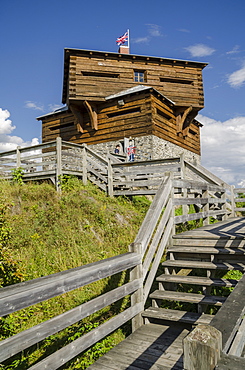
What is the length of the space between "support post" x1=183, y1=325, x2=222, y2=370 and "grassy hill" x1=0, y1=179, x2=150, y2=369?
96.3 inches

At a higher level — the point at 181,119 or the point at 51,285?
the point at 181,119

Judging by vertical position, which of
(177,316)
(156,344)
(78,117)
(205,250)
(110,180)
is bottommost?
(156,344)

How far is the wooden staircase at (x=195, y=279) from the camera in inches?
164

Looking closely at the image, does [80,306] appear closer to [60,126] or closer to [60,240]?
[60,240]

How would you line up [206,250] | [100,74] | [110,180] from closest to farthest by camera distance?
1. [206,250]
2. [110,180]
3. [100,74]

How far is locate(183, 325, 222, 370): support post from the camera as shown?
1.48 metres

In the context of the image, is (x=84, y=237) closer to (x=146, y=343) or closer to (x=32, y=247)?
(x=32, y=247)

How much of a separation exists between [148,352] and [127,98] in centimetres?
1749

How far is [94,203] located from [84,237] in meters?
2.15

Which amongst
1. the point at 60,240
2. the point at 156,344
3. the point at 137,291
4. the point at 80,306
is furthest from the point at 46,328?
the point at 60,240

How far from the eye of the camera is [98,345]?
12.6 ft


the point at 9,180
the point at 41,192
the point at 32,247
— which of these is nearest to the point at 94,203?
the point at 41,192

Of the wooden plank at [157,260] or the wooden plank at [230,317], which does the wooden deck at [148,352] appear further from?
the wooden plank at [230,317]

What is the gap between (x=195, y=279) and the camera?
4664 mm
